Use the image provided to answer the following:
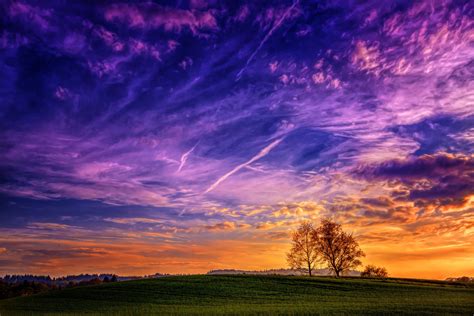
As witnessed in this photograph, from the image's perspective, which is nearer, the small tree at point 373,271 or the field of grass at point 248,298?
the field of grass at point 248,298

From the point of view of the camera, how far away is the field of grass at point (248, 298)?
119ft

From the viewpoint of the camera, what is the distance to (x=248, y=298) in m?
48.0

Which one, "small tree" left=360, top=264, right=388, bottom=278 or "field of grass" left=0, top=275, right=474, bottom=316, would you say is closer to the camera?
"field of grass" left=0, top=275, right=474, bottom=316

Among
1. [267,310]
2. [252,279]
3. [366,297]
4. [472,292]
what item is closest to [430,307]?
[366,297]

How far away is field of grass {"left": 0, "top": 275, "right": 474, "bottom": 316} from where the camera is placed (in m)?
36.3

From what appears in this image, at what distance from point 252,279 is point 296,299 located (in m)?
20.2

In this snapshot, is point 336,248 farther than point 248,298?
Yes

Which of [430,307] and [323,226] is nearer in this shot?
[430,307]

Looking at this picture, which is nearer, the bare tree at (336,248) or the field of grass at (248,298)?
the field of grass at (248,298)

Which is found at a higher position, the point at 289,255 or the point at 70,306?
the point at 289,255

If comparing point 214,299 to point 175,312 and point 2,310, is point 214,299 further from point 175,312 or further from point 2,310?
point 2,310

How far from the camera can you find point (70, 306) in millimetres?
46062

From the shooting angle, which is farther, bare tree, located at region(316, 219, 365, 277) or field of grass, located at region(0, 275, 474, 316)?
bare tree, located at region(316, 219, 365, 277)

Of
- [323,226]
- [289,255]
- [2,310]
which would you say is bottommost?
[2,310]
